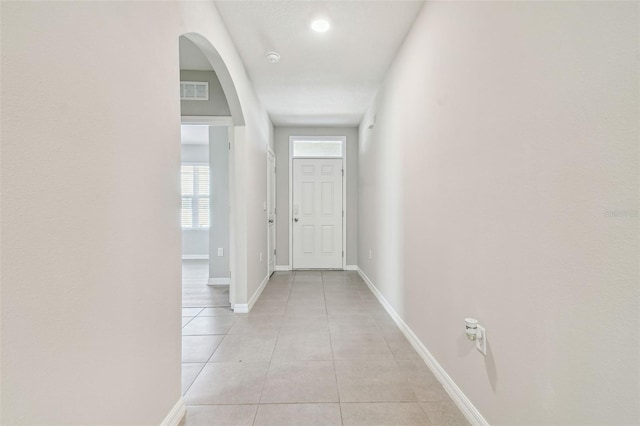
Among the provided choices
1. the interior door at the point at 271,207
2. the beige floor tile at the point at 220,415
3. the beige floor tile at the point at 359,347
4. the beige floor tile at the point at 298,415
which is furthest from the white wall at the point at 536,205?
the interior door at the point at 271,207

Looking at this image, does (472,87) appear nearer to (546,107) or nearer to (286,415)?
(546,107)

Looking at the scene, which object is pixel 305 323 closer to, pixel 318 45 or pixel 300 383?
pixel 300 383

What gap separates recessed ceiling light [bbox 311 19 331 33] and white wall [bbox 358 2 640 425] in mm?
744

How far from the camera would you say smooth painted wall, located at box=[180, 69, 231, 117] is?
3.20 meters

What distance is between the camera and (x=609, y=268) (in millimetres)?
787

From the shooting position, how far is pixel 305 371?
1922mm

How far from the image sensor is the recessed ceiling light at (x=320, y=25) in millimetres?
2242

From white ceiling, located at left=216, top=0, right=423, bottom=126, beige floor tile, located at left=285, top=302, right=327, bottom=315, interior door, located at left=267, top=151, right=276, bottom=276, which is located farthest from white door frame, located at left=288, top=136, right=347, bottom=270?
beige floor tile, located at left=285, top=302, right=327, bottom=315

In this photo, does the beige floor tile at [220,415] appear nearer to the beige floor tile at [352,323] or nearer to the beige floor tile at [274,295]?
the beige floor tile at [352,323]

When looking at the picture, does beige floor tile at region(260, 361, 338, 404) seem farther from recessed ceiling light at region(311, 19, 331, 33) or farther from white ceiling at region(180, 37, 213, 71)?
white ceiling at region(180, 37, 213, 71)

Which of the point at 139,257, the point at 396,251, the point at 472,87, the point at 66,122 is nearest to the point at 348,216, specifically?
the point at 396,251

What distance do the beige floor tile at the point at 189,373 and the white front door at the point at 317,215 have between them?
3.29 meters

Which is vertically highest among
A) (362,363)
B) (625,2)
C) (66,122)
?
(625,2)

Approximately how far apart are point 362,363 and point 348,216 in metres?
3.41
